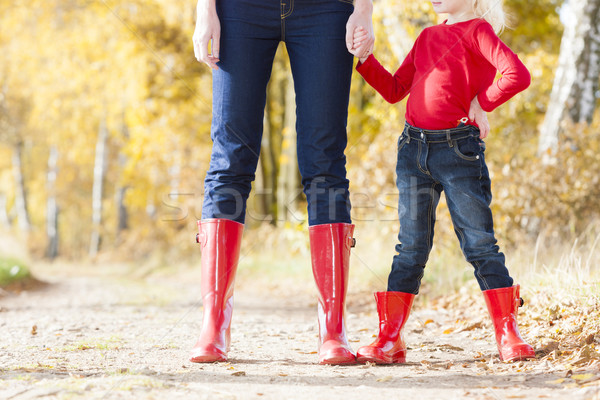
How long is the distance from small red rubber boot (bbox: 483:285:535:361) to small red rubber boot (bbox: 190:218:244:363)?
3.15ft

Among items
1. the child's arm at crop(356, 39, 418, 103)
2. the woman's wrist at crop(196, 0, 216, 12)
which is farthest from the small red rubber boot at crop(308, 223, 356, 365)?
the woman's wrist at crop(196, 0, 216, 12)

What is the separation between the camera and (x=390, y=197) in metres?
5.50

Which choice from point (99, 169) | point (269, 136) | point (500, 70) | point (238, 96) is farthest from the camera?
point (99, 169)

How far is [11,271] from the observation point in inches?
243

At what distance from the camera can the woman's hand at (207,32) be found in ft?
7.22

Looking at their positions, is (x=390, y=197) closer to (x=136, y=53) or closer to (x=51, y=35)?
(x=136, y=53)

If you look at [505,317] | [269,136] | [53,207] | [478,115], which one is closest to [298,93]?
[478,115]

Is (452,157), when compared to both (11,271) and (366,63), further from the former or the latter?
(11,271)

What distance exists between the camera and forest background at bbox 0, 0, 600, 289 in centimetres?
456

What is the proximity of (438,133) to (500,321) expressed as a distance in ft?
2.39

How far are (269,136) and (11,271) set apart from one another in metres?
4.66

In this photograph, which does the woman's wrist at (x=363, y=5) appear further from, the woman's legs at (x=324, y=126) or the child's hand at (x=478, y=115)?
the child's hand at (x=478, y=115)

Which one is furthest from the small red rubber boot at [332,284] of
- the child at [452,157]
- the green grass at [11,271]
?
the green grass at [11,271]

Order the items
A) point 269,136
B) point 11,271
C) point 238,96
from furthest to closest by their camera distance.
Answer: point 269,136, point 11,271, point 238,96
